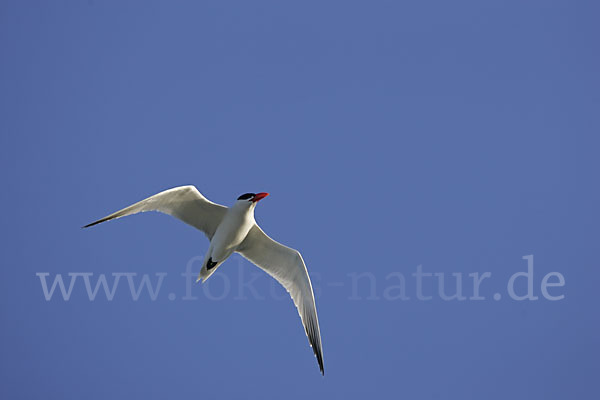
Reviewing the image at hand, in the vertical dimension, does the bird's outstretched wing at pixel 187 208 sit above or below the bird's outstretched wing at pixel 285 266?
above

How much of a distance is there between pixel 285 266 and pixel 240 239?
1.01 meters

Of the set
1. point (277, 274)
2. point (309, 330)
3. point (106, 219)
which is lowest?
point (309, 330)

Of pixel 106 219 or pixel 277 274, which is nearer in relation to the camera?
pixel 106 219

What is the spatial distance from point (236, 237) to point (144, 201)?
1.55 meters

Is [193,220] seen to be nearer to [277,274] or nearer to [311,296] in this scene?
[277,274]

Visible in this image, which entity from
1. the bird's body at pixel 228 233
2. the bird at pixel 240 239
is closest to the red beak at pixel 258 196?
the bird at pixel 240 239

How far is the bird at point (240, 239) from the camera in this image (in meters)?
9.25

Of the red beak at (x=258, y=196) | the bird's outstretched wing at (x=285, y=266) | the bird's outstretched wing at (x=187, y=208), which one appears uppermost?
the red beak at (x=258, y=196)

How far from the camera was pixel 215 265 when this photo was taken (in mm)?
9508

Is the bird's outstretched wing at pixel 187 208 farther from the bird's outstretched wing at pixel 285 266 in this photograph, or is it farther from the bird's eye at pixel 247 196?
the bird's outstretched wing at pixel 285 266

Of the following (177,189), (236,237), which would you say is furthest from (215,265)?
(177,189)

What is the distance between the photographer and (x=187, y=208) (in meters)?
9.52

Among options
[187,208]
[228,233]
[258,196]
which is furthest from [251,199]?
[187,208]

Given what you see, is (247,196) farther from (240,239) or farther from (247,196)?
(240,239)
